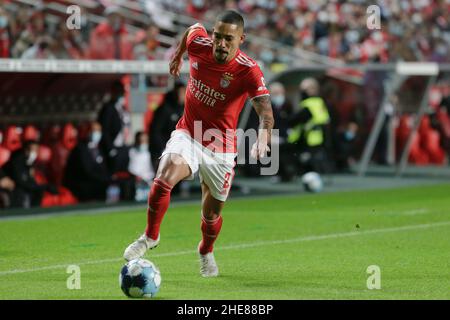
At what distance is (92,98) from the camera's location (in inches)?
768

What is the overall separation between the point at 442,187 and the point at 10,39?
8757 millimetres

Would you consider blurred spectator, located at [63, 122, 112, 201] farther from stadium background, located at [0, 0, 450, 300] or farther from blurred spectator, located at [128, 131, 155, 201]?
blurred spectator, located at [128, 131, 155, 201]

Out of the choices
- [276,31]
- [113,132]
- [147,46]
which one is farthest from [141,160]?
[276,31]

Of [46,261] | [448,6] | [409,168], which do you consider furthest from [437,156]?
[46,261]

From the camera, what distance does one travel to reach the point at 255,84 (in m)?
9.53

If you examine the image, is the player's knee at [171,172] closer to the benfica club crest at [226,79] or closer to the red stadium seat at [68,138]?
the benfica club crest at [226,79]

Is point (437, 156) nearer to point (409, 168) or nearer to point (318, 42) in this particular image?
point (409, 168)

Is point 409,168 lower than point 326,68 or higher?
lower

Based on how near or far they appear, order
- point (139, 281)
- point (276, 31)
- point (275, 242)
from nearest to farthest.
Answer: point (139, 281) < point (275, 242) < point (276, 31)

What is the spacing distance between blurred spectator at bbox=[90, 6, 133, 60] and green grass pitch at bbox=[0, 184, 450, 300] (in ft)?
9.59

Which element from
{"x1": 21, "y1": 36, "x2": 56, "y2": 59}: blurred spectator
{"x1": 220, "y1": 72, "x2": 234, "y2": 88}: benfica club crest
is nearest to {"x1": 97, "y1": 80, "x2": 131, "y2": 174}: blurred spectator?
{"x1": 21, "y1": 36, "x2": 56, "y2": 59}: blurred spectator

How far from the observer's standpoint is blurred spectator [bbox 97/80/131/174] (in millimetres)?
18188

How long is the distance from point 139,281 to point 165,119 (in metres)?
10.5

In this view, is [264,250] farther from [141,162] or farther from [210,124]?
[141,162]
